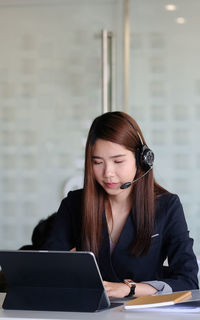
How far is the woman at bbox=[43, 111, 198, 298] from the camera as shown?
217cm

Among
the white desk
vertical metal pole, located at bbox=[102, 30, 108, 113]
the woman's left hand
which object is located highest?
vertical metal pole, located at bbox=[102, 30, 108, 113]

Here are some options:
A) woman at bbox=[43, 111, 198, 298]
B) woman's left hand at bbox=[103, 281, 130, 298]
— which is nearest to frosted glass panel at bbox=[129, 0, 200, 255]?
woman at bbox=[43, 111, 198, 298]

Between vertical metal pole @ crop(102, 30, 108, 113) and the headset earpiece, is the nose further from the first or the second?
vertical metal pole @ crop(102, 30, 108, 113)

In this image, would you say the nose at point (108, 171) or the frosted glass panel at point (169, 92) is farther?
the frosted glass panel at point (169, 92)

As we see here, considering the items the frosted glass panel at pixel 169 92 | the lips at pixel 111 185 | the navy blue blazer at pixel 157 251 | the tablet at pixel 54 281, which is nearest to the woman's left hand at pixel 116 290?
the tablet at pixel 54 281

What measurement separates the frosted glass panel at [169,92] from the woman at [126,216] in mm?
1551

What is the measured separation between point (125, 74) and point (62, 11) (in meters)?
0.54

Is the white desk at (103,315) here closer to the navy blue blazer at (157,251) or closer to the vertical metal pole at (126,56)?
the navy blue blazer at (157,251)

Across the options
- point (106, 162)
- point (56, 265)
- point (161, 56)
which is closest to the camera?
point (56, 265)

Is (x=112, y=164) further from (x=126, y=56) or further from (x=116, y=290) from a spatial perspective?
(x=126, y=56)

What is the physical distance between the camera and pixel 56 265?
1.75 metres

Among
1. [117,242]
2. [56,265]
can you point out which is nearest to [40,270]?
[56,265]

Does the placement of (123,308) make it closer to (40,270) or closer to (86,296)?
(86,296)

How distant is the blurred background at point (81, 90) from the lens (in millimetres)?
3842
